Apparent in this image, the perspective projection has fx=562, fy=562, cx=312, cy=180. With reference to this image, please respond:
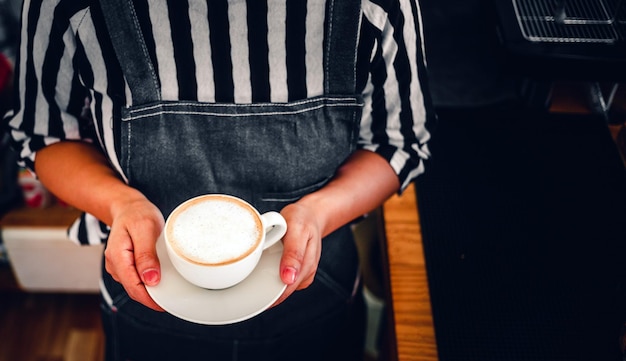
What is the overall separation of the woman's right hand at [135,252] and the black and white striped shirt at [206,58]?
18cm

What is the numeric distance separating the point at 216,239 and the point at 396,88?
40 cm

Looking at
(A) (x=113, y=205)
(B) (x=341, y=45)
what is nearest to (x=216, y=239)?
(A) (x=113, y=205)

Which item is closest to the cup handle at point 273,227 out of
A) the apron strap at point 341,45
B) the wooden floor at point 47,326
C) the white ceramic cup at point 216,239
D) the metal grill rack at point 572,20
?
the white ceramic cup at point 216,239

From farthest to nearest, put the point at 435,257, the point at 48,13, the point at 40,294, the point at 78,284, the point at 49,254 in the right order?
the point at 40,294 < the point at 78,284 < the point at 49,254 < the point at 435,257 < the point at 48,13

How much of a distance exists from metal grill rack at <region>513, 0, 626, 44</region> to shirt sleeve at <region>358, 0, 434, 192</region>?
0.24 metres

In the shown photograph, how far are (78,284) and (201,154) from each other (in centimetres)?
138

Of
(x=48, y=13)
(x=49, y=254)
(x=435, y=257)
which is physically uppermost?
(x=48, y=13)

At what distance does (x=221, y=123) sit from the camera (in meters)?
0.88

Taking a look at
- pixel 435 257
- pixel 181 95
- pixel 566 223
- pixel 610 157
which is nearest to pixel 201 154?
pixel 181 95

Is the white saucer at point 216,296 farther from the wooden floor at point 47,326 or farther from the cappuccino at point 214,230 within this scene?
the wooden floor at point 47,326

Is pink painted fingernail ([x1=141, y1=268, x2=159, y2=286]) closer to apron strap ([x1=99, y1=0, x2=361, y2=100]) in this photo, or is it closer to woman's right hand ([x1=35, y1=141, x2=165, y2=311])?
woman's right hand ([x1=35, y1=141, x2=165, y2=311])

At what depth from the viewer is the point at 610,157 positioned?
1096mm

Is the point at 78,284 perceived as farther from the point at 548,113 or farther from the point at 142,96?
the point at 548,113

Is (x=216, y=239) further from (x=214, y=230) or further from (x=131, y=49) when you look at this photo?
(x=131, y=49)
